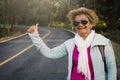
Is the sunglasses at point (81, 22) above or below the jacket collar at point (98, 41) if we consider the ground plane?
above

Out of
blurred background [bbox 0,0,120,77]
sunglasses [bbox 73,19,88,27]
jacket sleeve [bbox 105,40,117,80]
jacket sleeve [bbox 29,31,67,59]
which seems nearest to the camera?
jacket sleeve [bbox 105,40,117,80]

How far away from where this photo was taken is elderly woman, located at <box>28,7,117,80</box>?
17.1 feet

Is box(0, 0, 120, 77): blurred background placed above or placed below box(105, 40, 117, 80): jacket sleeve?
below

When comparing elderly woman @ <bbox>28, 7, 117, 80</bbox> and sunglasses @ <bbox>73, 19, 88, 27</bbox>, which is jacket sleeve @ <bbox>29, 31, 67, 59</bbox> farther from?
sunglasses @ <bbox>73, 19, 88, 27</bbox>

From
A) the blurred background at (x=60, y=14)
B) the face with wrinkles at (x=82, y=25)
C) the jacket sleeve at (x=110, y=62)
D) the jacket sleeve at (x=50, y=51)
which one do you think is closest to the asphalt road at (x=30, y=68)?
the blurred background at (x=60, y=14)

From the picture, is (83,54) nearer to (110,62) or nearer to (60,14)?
(110,62)

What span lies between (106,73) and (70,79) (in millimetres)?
485

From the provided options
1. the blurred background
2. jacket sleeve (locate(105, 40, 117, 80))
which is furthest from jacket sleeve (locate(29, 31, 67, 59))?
the blurred background

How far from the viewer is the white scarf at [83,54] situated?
5.19 meters

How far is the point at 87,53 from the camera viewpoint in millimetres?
5254

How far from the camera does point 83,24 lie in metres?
5.42

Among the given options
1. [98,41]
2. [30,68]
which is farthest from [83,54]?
[30,68]

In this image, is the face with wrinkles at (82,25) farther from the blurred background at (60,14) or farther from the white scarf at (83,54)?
the blurred background at (60,14)

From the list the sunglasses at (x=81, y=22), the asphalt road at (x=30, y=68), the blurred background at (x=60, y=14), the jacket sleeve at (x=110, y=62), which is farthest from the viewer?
the blurred background at (x=60, y=14)
